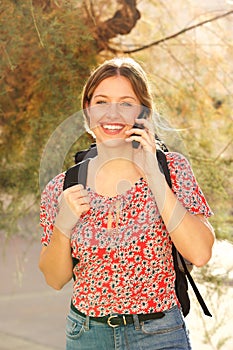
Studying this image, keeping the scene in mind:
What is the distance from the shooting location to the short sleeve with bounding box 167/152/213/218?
1.93 meters

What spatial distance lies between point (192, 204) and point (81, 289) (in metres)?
0.35

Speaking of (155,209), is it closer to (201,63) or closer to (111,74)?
(111,74)

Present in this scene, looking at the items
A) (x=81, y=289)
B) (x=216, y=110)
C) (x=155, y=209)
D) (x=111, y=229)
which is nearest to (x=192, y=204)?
(x=155, y=209)

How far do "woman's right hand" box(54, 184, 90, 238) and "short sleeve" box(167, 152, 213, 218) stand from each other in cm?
22

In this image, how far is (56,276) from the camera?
2.03 meters

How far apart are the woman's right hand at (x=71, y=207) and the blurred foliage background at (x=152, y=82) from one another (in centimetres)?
167

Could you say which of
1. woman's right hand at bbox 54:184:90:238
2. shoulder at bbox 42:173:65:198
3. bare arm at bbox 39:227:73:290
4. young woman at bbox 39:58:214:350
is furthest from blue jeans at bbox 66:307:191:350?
shoulder at bbox 42:173:65:198

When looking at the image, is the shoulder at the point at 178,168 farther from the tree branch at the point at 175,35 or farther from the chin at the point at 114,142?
the tree branch at the point at 175,35

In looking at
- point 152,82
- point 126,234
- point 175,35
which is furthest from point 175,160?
point 175,35

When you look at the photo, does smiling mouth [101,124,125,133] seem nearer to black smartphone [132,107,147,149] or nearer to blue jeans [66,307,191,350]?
black smartphone [132,107,147,149]

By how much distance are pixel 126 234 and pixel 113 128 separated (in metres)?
0.27

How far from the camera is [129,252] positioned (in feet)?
6.23

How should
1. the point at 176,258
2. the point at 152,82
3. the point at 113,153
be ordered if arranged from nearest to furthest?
the point at 176,258 → the point at 113,153 → the point at 152,82

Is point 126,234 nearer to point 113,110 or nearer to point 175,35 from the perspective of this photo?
point 113,110
